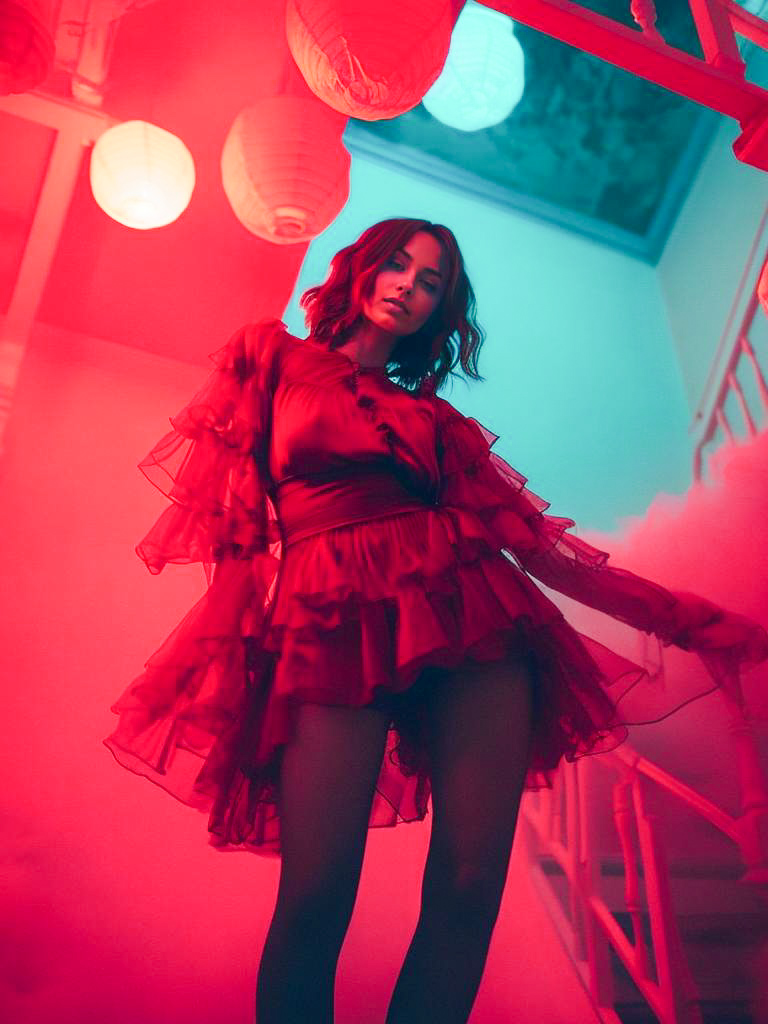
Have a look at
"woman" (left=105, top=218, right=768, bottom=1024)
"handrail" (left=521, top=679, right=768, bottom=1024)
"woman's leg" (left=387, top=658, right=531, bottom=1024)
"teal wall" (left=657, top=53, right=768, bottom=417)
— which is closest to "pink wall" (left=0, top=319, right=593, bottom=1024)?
"handrail" (left=521, top=679, right=768, bottom=1024)

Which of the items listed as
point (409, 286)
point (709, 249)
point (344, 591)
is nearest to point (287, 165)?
point (409, 286)

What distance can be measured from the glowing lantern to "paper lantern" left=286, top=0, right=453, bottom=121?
1.01 meters

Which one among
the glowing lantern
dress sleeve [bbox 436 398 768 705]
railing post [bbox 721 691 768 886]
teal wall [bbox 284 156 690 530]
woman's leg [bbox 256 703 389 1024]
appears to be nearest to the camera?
woman's leg [bbox 256 703 389 1024]

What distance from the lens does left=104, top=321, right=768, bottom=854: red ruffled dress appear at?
92 cm

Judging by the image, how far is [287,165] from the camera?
57.3 inches

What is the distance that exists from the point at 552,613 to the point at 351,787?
1.05ft

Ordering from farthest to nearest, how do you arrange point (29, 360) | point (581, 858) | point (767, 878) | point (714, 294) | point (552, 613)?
point (714, 294)
point (29, 360)
point (581, 858)
point (767, 878)
point (552, 613)

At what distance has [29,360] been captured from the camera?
1.77 meters

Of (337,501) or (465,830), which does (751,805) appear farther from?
(337,501)

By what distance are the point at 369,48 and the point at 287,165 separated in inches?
9.5

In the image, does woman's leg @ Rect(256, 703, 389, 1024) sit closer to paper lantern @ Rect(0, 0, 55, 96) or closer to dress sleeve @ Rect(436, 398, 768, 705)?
dress sleeve @ Rect(436, 398, 768, 705)

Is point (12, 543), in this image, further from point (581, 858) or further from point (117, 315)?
point (581, 858)

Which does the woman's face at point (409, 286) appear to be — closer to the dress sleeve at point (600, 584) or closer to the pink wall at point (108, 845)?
the dress sleeve at point (600, 584)

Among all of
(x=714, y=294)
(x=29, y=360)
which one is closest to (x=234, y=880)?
(x=29, y=360)
